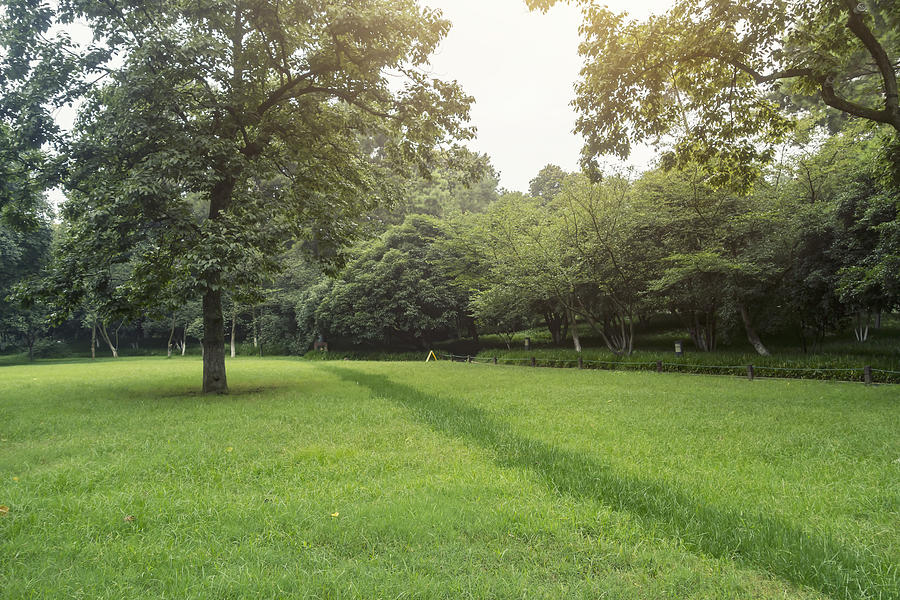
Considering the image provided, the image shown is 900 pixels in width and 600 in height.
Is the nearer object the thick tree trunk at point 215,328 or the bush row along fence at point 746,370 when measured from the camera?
the thick tree trunk at point 215,328

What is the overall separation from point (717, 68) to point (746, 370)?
10655 millimetres

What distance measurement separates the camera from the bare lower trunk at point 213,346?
12312 mm

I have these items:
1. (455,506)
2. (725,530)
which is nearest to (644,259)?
(725,530)

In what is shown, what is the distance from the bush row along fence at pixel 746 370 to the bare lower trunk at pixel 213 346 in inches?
558

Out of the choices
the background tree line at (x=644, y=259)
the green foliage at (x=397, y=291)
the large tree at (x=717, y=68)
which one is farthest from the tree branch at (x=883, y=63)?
the green foliage at (x=397, y=291)

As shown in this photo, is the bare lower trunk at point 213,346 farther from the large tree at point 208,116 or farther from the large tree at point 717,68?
the large tree at point 717,68

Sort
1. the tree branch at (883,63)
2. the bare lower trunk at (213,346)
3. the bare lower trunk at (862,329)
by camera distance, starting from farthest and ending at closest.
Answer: the bare lower trunk at (862,329)
the bare lower trunk at (213,346)
the tree branch at (883,63)

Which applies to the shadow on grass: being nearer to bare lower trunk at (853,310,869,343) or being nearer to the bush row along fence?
the bush row along fence

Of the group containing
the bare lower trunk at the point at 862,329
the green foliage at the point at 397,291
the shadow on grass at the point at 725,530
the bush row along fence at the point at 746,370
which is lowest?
the bush row along fence at the point at 746,370

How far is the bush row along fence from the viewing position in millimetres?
12805

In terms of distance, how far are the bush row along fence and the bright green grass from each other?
5829 millimetres

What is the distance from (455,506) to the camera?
3.97m

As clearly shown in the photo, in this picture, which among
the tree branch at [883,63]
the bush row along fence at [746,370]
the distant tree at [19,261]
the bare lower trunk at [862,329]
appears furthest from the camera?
the distant tree at [19,261]

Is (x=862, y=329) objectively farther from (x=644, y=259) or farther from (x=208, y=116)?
(x=208, y=116)
